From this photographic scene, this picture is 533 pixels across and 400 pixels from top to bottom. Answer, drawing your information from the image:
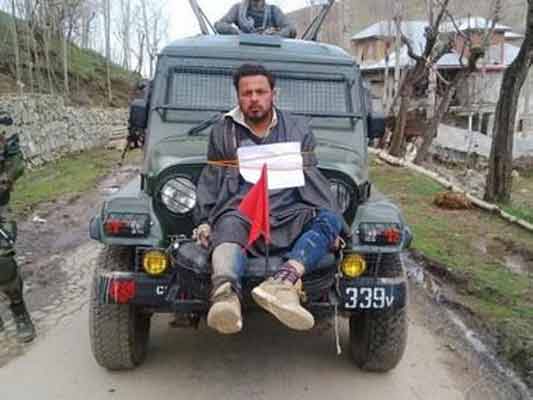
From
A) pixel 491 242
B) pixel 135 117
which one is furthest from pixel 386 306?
pixel 491 242

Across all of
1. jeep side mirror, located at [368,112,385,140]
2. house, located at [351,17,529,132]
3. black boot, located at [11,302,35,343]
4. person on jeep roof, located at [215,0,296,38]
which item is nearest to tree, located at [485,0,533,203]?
person on jeep roof, located at [215,0,296,38]

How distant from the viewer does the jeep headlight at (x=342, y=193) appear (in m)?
3.73

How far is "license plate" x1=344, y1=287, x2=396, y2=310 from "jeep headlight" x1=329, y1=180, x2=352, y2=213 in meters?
0.53

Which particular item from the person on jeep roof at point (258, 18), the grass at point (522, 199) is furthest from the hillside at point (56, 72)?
the grass at point (522, 199)

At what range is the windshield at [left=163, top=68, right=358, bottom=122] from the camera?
4.63 m

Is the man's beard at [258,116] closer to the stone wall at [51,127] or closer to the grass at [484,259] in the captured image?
the grass at [484,259]

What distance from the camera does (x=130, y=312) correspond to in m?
3.76

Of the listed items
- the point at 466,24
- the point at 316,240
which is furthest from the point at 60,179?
the point at 466,24

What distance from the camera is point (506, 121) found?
30.5ft

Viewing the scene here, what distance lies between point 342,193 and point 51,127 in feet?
45.6

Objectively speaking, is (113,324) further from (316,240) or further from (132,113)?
(132,113)

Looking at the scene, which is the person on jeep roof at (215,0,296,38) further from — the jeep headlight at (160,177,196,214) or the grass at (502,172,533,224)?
the grass at (502,172,533,224)

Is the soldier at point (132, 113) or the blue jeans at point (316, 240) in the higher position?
the soldier at point (132, 113)

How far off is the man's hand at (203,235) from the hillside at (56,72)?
1567 cm
